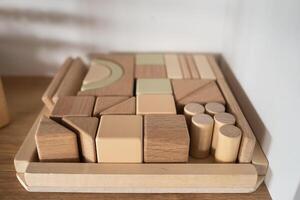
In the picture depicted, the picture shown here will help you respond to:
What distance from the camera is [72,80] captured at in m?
0.67

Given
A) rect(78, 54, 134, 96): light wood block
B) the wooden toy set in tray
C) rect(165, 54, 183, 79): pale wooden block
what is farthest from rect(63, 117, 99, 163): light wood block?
rect(165, 54, 183, 79): pale wooden block

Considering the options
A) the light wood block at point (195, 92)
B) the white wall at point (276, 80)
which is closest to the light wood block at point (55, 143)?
the light wood block at point (195, 92)

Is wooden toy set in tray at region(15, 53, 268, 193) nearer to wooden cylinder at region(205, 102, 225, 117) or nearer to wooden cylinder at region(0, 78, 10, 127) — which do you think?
wooden cylinder at region(205, 102, 225, 117)

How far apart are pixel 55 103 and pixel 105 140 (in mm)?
170

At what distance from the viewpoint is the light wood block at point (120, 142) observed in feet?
1.57

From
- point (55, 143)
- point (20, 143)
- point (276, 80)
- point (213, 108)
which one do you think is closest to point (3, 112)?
point (20, 143)

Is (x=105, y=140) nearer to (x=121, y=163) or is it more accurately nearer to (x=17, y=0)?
(x=121, y=163)

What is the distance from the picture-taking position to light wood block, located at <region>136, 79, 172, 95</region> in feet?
2.02

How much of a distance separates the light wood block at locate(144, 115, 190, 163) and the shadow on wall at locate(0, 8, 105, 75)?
0.39 meters

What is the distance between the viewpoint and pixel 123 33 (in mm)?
781

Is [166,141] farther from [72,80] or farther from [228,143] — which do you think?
[72,80]

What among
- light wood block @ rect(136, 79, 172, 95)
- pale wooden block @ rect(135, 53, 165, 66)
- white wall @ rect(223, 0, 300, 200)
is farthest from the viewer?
pale wooden block @ rect(135, 53, 165, 66)

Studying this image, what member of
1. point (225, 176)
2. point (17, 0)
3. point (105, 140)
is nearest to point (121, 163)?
point (105, 140)

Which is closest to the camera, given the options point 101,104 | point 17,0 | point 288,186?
point 288,186
